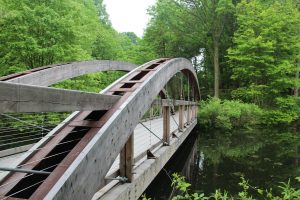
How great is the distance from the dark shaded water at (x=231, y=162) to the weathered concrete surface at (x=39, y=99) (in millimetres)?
4093

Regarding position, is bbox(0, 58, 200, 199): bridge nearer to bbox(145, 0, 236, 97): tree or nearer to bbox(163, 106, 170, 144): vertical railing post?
bbox(163, 106, 170, 144): vertical railing post

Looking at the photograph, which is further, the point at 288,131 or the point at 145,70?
the point at 288,131

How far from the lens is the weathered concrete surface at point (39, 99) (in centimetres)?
163

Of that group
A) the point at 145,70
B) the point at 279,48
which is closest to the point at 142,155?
the point at 145,70

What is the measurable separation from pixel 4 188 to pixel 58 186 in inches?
23.3

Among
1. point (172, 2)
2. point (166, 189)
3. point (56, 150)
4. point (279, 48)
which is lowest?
point (166, 189)

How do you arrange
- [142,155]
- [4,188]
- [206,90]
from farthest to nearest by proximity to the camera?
[206,90] < [142,155] < [4,188]

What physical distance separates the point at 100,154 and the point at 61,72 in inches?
151

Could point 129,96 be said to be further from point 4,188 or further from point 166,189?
point 166,189

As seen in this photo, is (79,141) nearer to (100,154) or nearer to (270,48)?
(100,154)

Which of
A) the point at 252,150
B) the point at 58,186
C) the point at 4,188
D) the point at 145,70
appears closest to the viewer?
the point at 58,186

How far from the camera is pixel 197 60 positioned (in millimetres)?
26844

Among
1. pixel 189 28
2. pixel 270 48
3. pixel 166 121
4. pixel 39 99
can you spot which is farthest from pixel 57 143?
pixel 189 28

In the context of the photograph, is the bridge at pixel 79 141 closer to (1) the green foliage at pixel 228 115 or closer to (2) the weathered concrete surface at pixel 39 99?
(2) the weathered concrete surface at pixel 39 99
